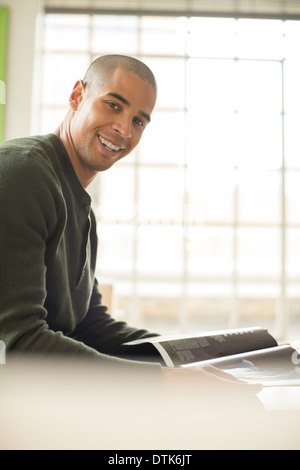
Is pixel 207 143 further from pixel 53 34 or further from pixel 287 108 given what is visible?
pixel 53 34

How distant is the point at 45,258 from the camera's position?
28.7 inches

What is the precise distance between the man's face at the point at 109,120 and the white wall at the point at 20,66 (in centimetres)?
152

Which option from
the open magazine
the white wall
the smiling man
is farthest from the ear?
the white wall

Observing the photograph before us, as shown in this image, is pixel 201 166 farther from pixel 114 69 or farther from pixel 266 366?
pixel 266 366

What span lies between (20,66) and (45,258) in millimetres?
2057

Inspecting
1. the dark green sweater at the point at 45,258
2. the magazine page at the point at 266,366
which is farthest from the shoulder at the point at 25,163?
the magazine page at the point at 266,366

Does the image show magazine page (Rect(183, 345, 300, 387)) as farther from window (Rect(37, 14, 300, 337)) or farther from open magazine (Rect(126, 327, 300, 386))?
window (Rect(37, 14, 300, 337))

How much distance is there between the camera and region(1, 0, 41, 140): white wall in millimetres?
2449

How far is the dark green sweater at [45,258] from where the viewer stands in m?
0.58

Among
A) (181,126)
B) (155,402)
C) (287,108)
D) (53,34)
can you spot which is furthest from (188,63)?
(155,402)

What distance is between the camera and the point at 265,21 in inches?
104

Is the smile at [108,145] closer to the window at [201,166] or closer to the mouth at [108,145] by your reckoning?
the mouth at [108,145]

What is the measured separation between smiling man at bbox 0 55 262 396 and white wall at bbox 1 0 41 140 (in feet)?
4.91
